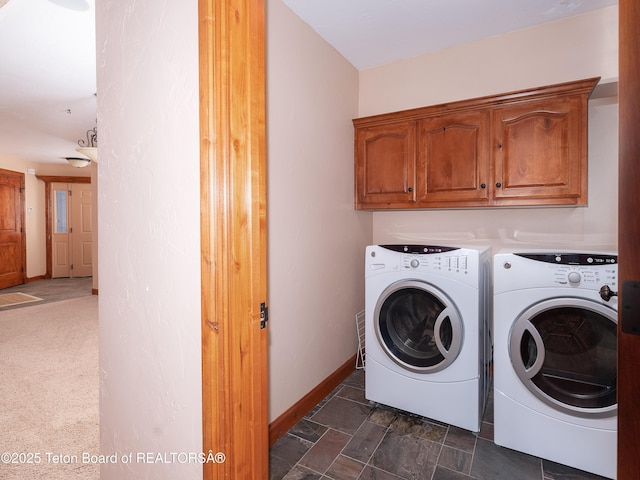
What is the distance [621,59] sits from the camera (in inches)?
28.0

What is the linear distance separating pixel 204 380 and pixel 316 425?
4.58 feet

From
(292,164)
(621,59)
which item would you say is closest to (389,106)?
(292,164)

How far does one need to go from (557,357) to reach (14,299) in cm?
717

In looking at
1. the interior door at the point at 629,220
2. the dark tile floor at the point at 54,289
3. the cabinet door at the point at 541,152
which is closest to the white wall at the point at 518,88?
the cabinet door at the point at 541,152

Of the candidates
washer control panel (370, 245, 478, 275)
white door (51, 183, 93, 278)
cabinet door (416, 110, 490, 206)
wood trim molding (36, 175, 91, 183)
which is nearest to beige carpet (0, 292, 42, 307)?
white door (51, 183, 93, 278)

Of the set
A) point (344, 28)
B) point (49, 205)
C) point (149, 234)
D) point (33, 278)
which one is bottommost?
point (33, 278)

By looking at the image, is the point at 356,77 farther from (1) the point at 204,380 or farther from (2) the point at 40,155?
(2) the point at 40,155

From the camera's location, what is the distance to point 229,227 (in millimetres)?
938

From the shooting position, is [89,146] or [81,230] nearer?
[89,146]

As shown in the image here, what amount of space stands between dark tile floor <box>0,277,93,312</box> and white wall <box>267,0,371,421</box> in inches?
199

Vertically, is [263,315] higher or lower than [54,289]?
higher

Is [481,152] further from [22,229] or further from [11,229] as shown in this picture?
[22,229]

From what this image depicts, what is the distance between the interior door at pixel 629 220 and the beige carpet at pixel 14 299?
22.4ft

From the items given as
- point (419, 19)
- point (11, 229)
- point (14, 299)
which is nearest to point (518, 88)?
point (419, 19)
